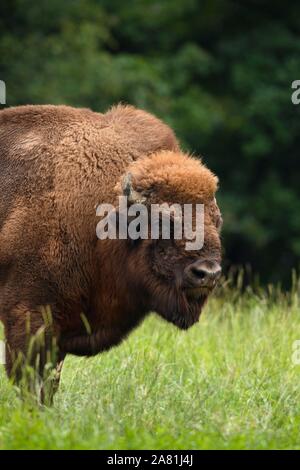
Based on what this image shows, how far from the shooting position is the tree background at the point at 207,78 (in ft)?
61.9

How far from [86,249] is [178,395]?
3.61 feet

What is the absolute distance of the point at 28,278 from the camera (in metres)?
5.95

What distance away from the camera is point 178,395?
6.39 m

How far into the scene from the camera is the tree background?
61.9 feet

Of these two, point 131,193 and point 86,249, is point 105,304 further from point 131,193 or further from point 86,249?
point 131,193

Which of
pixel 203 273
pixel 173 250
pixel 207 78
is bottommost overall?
pixel 203 273

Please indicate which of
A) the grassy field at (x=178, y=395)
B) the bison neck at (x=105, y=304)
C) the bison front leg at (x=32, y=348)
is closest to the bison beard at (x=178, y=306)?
the bison neck at (x=105, y=304)

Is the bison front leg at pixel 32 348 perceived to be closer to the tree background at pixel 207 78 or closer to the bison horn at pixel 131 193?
the bison horn at pixel 131 193

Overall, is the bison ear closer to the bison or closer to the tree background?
the bison

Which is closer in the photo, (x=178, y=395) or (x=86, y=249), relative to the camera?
(x=86, y=249)

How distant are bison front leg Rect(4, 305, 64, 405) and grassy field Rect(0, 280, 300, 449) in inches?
4.4

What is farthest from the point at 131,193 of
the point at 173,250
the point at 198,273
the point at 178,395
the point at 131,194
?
the point at 178,395

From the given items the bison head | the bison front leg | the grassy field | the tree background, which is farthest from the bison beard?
the tree background

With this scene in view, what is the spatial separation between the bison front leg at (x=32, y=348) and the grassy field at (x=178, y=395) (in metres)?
0.11
